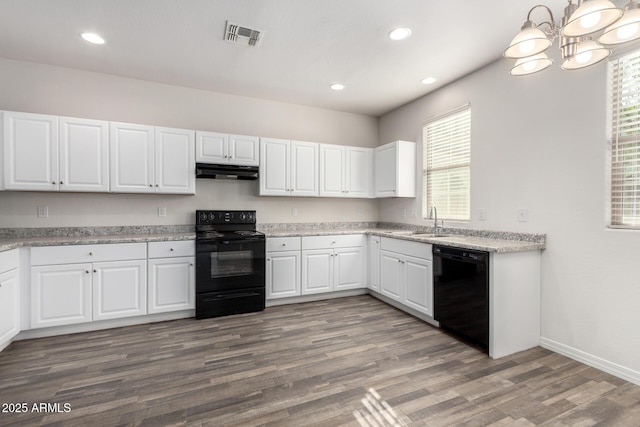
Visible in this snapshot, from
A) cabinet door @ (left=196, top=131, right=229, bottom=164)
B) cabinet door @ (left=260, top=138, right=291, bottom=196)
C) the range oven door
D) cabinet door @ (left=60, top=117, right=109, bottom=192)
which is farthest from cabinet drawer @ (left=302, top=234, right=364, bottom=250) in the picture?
cabinet door @ (left=60, top=117, right=109, bottom=192)

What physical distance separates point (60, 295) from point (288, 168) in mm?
2748

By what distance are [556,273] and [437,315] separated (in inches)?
42.4

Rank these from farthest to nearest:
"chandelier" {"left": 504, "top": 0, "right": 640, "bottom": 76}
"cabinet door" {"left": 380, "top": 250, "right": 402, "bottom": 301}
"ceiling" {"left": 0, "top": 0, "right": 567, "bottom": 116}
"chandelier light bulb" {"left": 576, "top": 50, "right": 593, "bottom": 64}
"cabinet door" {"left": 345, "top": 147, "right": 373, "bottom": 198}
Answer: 1. "cabinet door" {"left": 345, "top": 147, "right": 373, "bottom": 198}
2. "cabinet door" {"left": 380, "top": 250, "right": 402, "bottom": 301}
3. "ceiling" {"left": 0, "top": 0, "right": 567, "bottom": 116}
4. "chandelier light bulb" {"left": 576, "top": 50, "right": 593, "bottom": 64}
5. "chandelier" {"left": 504, "top": 0, "right": 640, "bottom": 76}

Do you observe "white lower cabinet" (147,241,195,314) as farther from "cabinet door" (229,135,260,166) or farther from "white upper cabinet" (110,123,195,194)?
"cabinet door" (229,135,260,166)

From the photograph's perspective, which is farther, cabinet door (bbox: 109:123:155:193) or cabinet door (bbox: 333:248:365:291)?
cabinet door (bbox: 333:248:365:291)

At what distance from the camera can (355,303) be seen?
3.93m

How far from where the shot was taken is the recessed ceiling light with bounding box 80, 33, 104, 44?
2.71m

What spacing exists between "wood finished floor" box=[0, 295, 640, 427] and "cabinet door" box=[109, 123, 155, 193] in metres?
1.54

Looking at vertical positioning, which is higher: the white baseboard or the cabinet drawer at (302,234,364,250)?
the cabinet drawer at (302,234,364,250)

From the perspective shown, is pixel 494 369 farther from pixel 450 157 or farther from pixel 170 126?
pixel 170 126

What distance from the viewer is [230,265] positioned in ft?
11.4

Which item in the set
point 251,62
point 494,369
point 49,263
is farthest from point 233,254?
point 494,369

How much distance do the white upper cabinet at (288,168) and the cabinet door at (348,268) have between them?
941mm

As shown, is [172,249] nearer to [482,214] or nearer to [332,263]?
[332,263]
